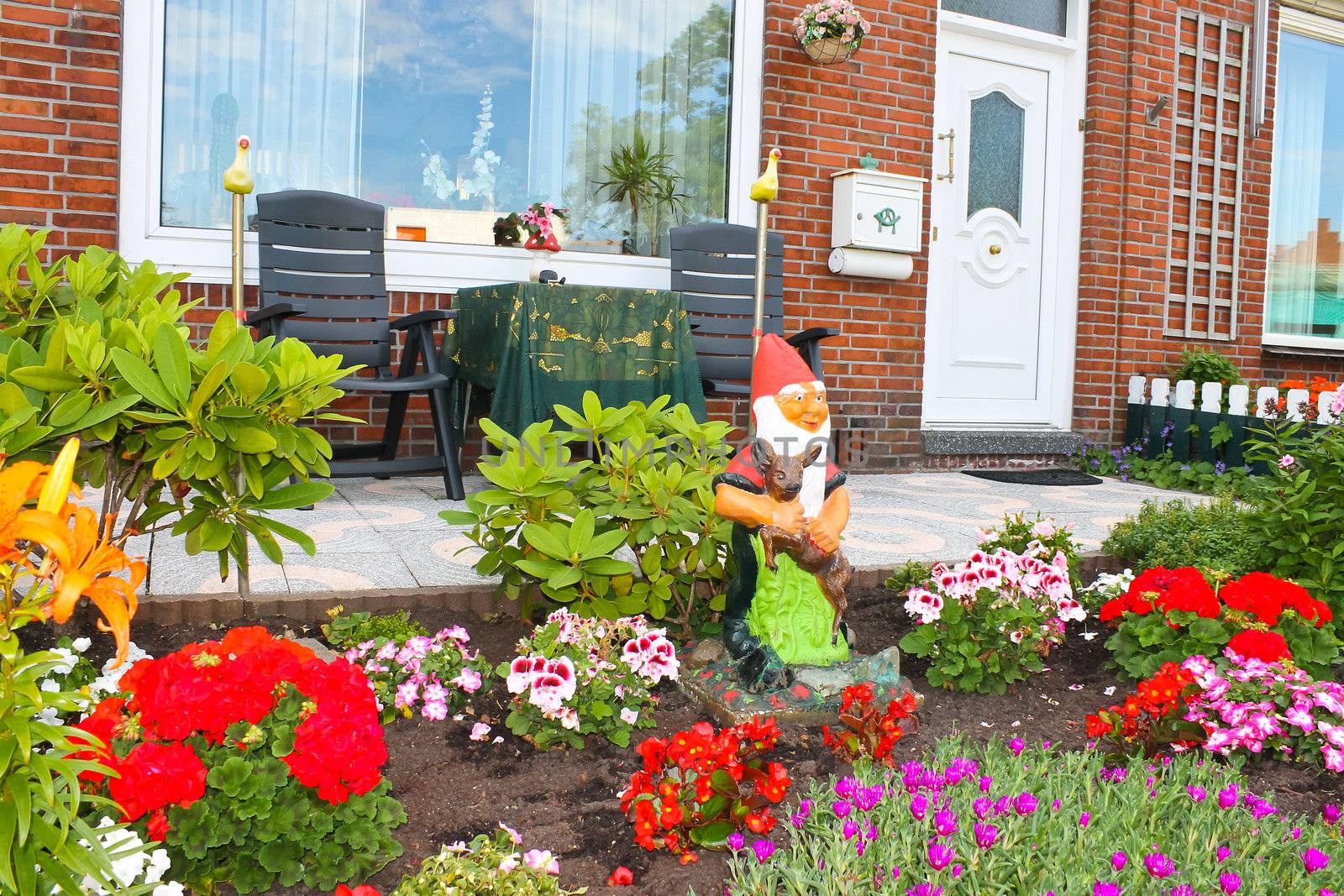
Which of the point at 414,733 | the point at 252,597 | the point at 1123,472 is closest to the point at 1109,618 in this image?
the point at 414,733

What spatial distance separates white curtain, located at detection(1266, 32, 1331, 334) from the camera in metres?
6.57

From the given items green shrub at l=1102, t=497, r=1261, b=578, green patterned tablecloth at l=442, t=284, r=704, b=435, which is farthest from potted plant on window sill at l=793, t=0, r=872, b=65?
green shrub at l=1102, t=497, r=1261, b=578

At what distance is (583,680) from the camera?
168cm

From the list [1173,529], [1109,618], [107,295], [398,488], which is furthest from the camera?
[398,488]

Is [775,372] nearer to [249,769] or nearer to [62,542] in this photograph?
[249,769]

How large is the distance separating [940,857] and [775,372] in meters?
0.85

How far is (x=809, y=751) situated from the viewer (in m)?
1.65

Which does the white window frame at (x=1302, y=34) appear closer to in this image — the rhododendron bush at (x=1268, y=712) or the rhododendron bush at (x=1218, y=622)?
the rhododendron bush at (x=1218, y=622)

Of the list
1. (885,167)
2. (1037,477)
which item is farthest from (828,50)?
(1037,477)

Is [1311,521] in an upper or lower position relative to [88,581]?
lower

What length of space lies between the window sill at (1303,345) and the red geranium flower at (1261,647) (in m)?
5.38

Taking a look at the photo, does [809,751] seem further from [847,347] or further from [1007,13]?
[1007,13]

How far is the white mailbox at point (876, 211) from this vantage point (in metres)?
4.95

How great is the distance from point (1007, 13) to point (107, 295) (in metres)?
5.14
